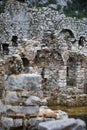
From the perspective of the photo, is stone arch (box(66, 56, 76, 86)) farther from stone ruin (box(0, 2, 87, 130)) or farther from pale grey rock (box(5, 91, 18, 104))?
pale grey rock (box(5, 91, 18, 104))

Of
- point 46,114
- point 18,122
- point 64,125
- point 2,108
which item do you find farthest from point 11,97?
point 64,125

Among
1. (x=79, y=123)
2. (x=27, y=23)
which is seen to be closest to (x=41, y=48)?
(x=79, y=123)

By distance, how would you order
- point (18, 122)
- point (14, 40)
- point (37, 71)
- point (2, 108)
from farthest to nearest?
point (14, 40)
point (37, 71)
point (2, 108)
point (18, 122)

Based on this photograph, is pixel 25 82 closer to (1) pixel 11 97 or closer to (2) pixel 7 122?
(1) pixel 11 97

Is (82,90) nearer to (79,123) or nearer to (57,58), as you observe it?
(57,58)

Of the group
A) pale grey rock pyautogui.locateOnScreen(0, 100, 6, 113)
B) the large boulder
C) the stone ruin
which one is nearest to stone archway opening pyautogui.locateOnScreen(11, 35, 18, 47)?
the stone ruin

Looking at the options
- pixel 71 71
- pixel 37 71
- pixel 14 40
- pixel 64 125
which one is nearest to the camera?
pixel 64 125

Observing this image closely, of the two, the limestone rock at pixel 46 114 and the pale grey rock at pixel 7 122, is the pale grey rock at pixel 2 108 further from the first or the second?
the limestone rock at pixel 46 114

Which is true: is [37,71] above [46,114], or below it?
below

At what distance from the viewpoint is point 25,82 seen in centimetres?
1116

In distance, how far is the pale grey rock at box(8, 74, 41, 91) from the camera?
11.1m

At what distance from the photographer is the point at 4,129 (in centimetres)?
1095

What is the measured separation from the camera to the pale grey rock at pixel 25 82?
36.6 ft

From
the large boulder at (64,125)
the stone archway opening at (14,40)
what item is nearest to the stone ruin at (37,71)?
the stone archway opening at (14,40)
